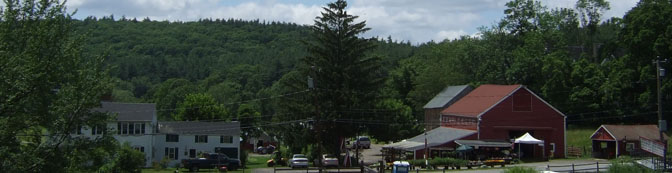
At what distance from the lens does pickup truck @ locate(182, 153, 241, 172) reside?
189 ft

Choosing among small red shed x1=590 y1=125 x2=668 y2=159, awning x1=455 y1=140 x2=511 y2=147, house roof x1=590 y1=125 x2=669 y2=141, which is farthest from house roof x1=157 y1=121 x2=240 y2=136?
house roof x1=590 y1=125 x2=669 y2=141

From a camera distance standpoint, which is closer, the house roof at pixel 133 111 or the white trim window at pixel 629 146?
the white trim window at pixel 629 146

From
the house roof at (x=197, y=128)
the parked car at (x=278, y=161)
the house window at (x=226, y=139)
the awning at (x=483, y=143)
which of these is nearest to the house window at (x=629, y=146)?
the awning at (x=483, y=143)

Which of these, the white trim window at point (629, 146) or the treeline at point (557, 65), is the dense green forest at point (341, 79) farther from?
the white trim window at point (629, 146)

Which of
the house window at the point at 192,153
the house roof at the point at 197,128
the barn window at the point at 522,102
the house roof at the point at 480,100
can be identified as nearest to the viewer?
the barn window at the point at 522,102

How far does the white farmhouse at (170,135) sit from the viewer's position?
65.9 m

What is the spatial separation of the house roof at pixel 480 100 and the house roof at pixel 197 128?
22556 mm

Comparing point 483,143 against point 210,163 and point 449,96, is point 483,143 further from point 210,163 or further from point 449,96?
point 210,163

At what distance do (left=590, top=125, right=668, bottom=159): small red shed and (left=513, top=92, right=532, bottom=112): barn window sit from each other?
6.37m

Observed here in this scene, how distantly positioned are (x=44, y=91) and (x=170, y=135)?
2075 inches

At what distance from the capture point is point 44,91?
725 inches

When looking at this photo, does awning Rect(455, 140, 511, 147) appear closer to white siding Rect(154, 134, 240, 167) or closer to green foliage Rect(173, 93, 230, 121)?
white siding Rect(154, 134, 240, 167)

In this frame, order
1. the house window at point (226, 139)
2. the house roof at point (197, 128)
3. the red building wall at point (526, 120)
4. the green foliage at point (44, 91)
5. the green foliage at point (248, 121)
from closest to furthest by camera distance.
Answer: the green foliage at point (44, 91), the red building wall at point (526, 120), the house roof at point (197, 128), the house window at point (226, 139), the green foliage at point (248, 121)

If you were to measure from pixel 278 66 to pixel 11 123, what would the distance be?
6846 inches
